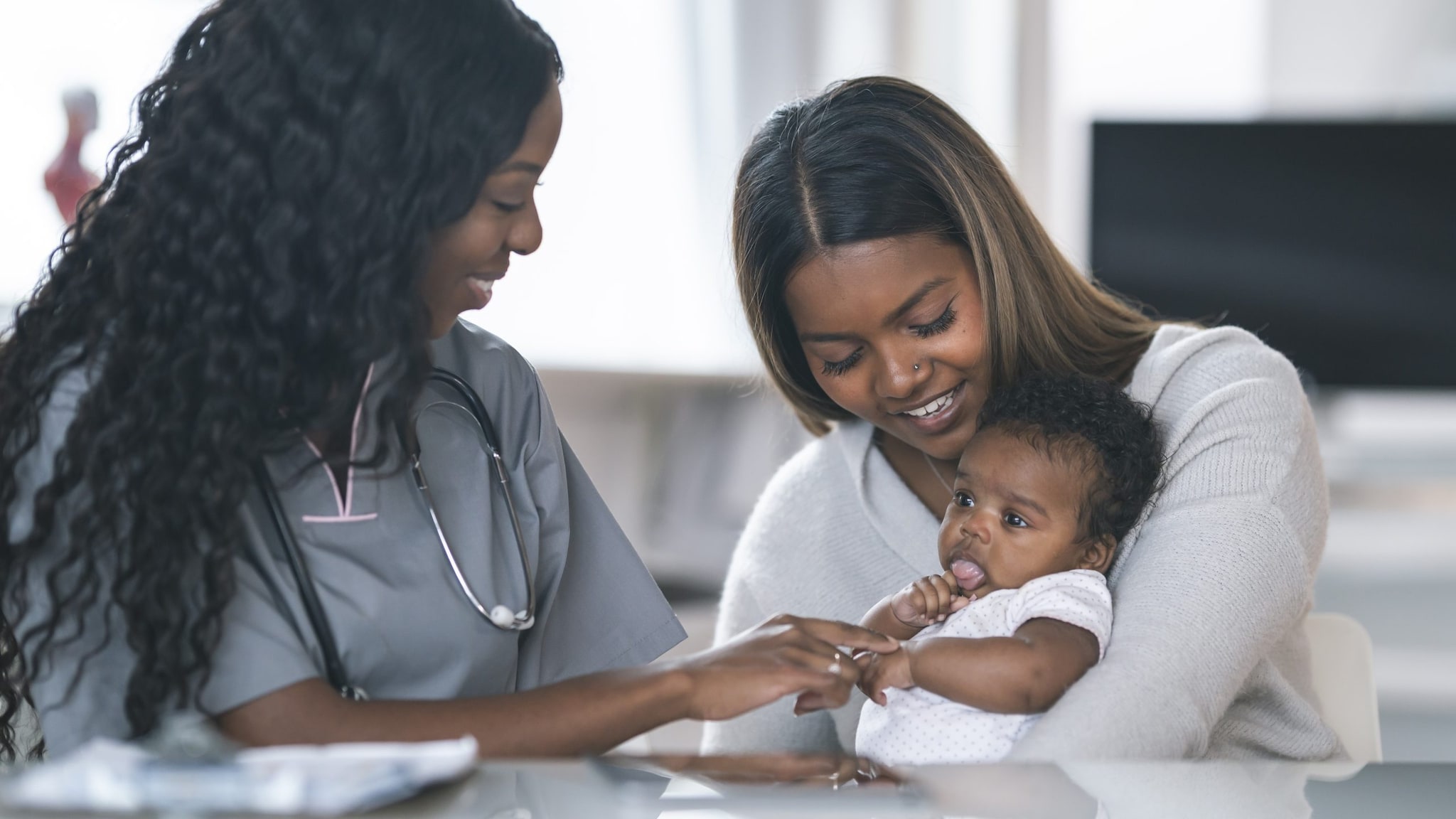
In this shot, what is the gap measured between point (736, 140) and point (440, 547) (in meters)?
2.26

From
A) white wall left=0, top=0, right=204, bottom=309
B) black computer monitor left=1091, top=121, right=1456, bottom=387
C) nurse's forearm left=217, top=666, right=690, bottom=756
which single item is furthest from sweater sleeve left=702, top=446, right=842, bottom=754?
white wall left=0, top=0, right=204, bottom=309

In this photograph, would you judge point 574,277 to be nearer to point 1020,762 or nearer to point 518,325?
point 518,325

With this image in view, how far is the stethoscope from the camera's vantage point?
0.99m

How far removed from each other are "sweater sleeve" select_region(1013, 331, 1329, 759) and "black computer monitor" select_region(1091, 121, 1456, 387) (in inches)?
65.5

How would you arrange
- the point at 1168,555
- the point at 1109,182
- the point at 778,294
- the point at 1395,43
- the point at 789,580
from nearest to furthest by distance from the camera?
the point at 1168,555 → the point at 778,294 → the point at 789,580 → the point at 1109,182 → the point at 1395,43

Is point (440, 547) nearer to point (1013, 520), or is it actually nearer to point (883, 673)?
point (883, 673)

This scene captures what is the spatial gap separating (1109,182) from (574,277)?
129 centimetres

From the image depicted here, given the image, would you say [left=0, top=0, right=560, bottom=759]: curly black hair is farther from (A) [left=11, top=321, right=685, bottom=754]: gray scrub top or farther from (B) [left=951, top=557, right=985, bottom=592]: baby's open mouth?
(B) [left=951, top=557, right=985, bottom=592]: baby's open mouth

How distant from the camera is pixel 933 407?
1.41 metres

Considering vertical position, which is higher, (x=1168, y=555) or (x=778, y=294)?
(x=778, y=294)

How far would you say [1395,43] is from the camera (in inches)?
127

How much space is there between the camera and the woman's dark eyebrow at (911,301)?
134cm

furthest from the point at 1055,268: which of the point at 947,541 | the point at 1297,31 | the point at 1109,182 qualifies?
the point at 1297,31

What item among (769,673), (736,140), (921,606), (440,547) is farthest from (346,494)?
(736,140)
